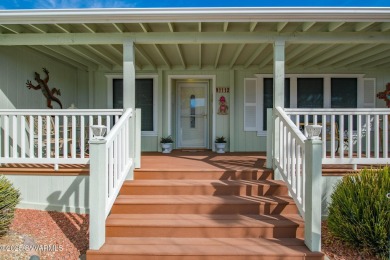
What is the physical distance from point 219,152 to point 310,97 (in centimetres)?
263

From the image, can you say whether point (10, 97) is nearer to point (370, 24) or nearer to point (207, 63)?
point (207, 63)

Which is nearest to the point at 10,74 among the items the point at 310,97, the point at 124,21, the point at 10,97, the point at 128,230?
the point at 10,97

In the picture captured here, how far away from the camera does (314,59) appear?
6.04m

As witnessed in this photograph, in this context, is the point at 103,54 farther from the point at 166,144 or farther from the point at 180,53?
the point at 166,144

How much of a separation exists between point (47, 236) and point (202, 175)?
2113 mm

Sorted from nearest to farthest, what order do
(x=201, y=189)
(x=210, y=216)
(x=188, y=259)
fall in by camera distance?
(x=188, y=259)
(x=210, y=216)
(x=201, y=189)

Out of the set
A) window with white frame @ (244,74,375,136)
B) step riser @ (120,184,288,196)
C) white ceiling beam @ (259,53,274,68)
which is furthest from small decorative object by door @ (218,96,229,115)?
step riser @ (120,184,288,196)

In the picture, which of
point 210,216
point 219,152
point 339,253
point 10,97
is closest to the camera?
point 339,253

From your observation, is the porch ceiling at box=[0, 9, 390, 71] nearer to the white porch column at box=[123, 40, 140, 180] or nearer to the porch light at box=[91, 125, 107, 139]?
the white porch column at box=[123, 40, 140, 180]

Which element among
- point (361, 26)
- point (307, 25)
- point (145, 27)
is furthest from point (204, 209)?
point (361, 26)

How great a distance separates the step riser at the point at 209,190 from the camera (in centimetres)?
374

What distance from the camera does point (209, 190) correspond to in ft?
12.3

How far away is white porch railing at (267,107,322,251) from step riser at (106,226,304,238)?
26cm

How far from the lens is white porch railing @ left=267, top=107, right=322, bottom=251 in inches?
112
